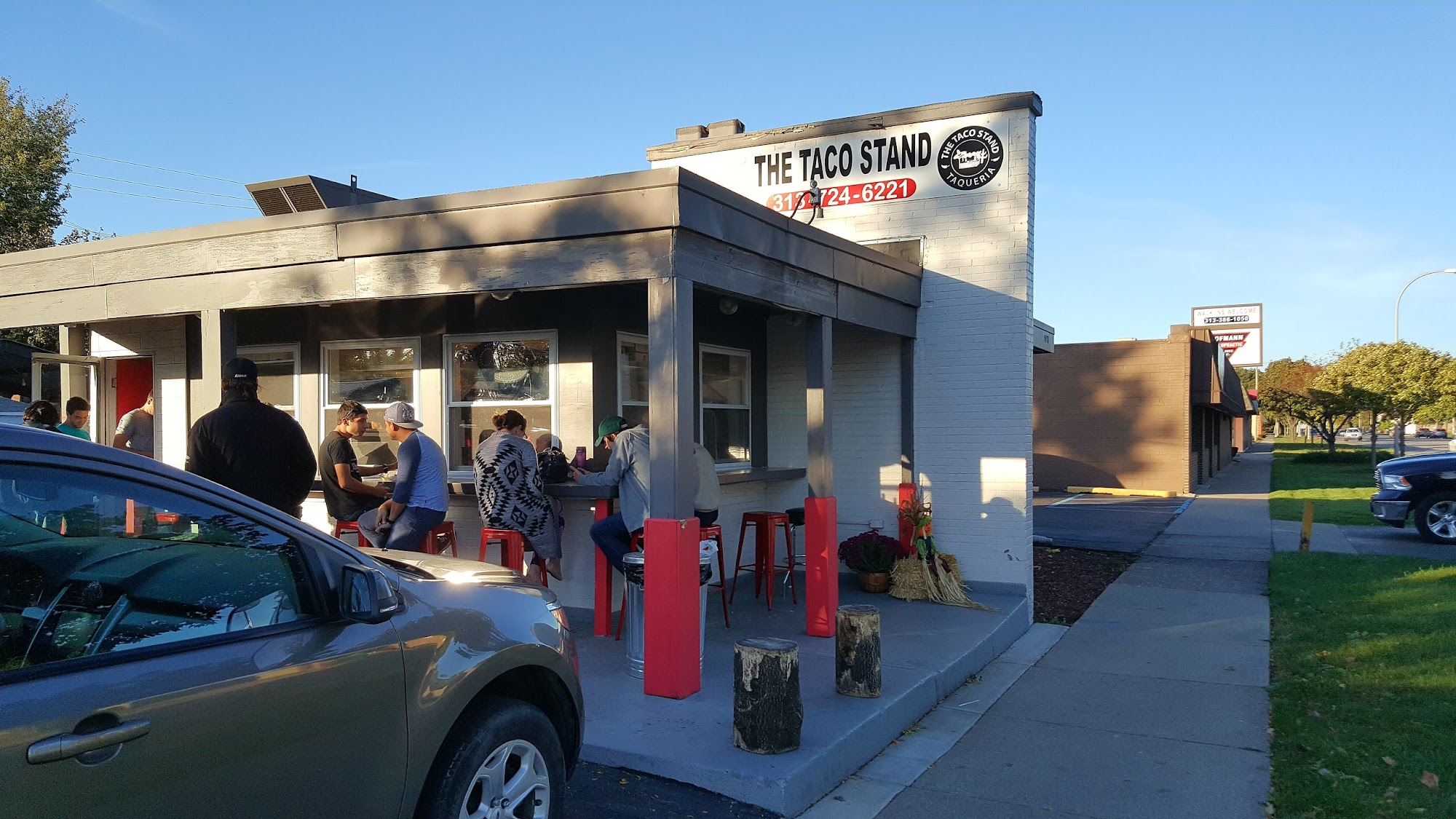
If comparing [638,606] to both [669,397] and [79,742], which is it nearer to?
[669,397]

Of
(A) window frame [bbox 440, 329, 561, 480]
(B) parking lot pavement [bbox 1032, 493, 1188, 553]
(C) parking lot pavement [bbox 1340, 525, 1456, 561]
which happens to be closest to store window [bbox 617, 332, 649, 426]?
(A) window frame [bbox 440, 329, 561, 480]

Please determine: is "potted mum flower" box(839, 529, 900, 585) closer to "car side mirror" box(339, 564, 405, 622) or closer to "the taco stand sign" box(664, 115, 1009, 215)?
"the taco stand sign" box(664, 115, 1009, 215)

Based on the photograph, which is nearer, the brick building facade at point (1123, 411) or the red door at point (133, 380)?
the red door at point (133, 380)

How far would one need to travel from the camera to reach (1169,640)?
8906 millimetres

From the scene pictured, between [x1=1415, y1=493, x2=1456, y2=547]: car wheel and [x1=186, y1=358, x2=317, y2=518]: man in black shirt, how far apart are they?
54.8ft

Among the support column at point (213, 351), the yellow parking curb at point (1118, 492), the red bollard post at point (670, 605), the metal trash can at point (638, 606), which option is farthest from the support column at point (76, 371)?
the yellow parking curb at point (1118, 492)

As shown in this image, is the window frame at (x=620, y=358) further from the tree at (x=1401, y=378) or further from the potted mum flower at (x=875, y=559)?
the tree at (x=1401, y=378)

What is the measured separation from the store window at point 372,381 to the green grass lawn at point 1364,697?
24.2 ft

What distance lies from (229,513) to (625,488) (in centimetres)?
419

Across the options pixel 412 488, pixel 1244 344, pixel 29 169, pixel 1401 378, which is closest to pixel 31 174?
pixel 29 169

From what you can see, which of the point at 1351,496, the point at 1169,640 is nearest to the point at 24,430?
the point at 1169,640

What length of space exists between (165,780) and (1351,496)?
95.8ft

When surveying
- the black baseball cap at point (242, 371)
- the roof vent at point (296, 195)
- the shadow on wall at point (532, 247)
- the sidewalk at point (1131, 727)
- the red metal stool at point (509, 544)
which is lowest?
the sidewalk at point (1131, 727)

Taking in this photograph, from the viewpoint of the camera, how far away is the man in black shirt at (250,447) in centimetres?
548
